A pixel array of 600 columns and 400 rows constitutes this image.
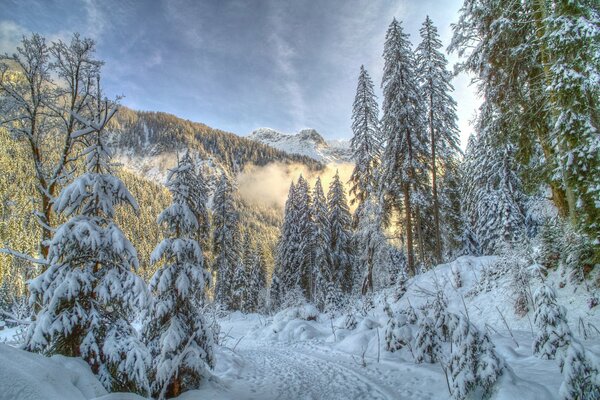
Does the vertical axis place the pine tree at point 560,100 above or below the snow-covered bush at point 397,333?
above

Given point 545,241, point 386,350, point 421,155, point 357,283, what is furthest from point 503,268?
point 357,283

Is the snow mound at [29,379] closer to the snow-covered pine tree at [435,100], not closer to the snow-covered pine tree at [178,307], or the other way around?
the snow-covered pine tree at [178,307]

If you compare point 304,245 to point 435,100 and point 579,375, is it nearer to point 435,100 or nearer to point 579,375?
point 435,100

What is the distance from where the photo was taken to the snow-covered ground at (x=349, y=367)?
279cm

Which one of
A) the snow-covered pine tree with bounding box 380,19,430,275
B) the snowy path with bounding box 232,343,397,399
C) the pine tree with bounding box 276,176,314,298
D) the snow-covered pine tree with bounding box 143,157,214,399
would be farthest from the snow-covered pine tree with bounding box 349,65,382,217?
the snow-covered pine tree with bounding box 143,157,214,399

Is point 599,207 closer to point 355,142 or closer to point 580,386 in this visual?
point 580,386

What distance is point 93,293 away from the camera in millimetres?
5414

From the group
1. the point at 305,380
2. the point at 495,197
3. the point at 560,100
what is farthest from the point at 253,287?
the point at 560,100

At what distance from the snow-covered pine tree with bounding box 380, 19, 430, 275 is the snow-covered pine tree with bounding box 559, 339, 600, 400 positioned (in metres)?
16.9

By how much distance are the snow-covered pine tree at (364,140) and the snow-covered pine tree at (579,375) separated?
2146 centimetres

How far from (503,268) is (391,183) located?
10.0m

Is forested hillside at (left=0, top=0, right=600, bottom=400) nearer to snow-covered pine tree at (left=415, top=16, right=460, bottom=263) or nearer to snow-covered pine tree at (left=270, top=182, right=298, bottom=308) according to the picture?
snow-covered pine tree at (left=415, top=16, right=460, bottom=263)

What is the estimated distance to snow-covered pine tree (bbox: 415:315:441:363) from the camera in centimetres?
806

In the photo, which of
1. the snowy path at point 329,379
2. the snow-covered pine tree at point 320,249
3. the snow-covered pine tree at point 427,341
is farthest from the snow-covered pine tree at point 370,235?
the snow-covered pine tree at point 427,341
